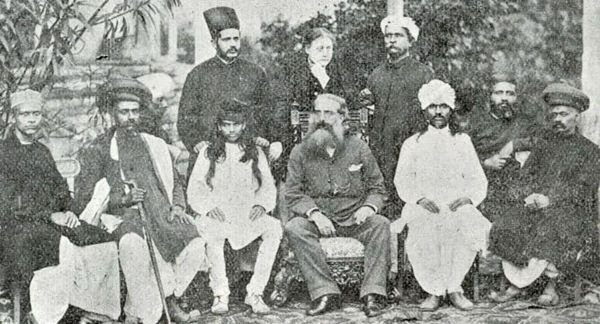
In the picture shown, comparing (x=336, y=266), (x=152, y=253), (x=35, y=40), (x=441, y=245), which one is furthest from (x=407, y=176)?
(x=35, y=40)

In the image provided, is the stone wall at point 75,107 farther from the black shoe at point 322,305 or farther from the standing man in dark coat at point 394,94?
the black shoe at point 322,305

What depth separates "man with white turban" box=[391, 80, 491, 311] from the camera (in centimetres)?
704

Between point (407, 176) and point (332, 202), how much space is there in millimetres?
507

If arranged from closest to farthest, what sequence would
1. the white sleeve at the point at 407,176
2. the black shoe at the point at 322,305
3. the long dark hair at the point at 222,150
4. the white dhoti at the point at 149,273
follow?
1. the white dhoti at the point at 149,273
2. the black shoe at the point at 322,305
3. the long dark hair at the point at 222,150
4. the white sleeve at the point at 407,176

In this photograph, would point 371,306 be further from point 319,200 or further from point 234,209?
point 234,209

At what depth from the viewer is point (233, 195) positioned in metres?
7.00

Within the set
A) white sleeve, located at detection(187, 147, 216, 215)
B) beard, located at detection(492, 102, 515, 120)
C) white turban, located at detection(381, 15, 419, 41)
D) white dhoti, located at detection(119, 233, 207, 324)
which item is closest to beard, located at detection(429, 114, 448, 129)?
beard, located at detection(492, 102, 515, 120)

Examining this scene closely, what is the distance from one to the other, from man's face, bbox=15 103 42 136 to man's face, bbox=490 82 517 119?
9.37 ft

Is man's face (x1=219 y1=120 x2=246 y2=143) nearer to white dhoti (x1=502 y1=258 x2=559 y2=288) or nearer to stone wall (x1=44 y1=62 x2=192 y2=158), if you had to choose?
stone wall (x1=44 y1=62 x2=192 y2=158)

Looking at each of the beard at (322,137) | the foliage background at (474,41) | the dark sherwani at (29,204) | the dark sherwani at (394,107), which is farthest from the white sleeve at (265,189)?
the dark sherwani at (29,204)

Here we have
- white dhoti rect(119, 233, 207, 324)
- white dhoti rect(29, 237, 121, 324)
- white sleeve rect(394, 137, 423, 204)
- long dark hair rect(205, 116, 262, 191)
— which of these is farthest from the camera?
white sleeve rect(394, 137, 423, 204)

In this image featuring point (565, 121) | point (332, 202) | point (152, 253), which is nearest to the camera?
point (152, 253)

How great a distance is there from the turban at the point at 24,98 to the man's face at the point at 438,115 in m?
2.44

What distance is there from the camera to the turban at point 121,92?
22.7 ft
